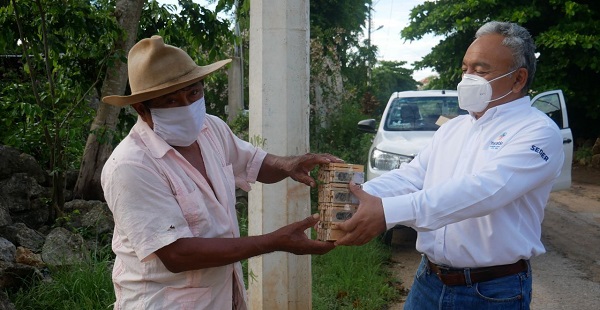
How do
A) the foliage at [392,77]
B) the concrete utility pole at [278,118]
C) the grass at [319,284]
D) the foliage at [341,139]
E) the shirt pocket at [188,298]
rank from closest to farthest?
the shirt pocket at [188,298] → the concrete utility pole at [278,118] → the grass at [319,284] → the foliage at [341,139] → the foliage at [392,77]

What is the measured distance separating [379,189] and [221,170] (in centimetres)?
75

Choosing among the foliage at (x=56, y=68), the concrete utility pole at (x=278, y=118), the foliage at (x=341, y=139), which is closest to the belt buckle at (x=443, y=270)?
the concrete utility pole at (x=278, y=118)

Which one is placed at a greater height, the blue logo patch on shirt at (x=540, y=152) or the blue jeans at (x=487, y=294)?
the blue logo patch on shirt at (x=540, y=152)

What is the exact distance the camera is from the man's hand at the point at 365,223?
282cm

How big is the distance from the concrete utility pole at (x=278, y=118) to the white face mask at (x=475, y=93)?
6.40ft

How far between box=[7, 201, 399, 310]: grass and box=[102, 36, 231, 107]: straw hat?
96.0 inches

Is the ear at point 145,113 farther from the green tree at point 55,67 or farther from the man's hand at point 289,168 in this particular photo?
the green tree at point 55,67

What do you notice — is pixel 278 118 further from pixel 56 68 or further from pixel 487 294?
pixel 56 68

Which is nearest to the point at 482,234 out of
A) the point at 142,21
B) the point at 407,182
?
the point at 407,182

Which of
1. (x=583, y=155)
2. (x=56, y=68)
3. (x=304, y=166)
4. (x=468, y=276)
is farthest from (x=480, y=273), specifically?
(x=583, y=155)

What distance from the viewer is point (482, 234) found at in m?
2.77

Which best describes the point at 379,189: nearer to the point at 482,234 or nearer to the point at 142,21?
the point at 482,234

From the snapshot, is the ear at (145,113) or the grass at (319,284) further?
the grass at (319,284)

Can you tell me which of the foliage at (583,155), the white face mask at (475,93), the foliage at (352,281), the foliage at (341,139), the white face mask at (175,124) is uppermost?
the white face mask at (475,93)
